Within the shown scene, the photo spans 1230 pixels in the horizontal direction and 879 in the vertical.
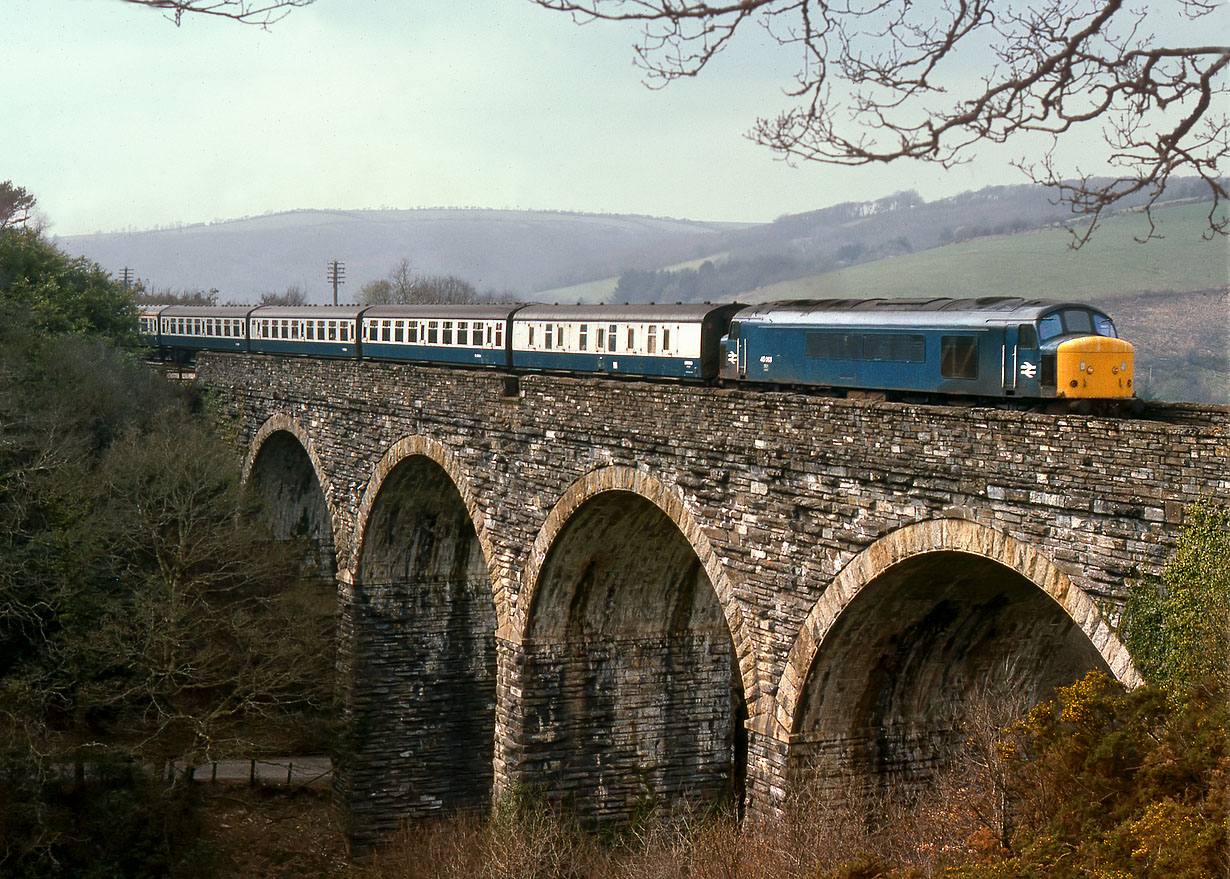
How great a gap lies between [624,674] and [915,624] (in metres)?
6.90

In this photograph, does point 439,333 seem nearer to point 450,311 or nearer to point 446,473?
point 450,311

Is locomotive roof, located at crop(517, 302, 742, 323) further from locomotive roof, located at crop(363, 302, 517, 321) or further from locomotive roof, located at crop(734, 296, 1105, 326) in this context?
locomotive roof, located at crop(734, 296, 1105, 326)

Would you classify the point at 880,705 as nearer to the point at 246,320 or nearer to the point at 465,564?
the point at 465,564

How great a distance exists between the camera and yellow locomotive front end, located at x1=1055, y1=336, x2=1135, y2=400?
39.6ft

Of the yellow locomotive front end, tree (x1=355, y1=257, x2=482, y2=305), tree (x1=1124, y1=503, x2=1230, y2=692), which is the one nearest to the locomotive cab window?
the yellow locomotive front end

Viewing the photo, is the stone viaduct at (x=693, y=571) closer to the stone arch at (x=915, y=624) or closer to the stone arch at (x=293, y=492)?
the stone arch at (x=915, y=624)

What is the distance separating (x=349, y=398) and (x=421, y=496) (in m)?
2.77

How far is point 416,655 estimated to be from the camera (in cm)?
2512

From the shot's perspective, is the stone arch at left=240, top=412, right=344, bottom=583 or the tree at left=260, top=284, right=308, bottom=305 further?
the tree at left=260, top=284, right=308, bottom=305

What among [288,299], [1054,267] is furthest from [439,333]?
[288,299]

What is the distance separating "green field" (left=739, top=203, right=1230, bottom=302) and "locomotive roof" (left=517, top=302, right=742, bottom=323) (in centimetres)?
2828

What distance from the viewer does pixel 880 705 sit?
13.8 metres

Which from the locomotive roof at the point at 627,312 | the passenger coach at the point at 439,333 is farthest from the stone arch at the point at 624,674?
the passenger coach at the point at 439,333

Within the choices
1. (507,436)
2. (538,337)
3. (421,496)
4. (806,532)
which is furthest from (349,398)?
(806,532)
